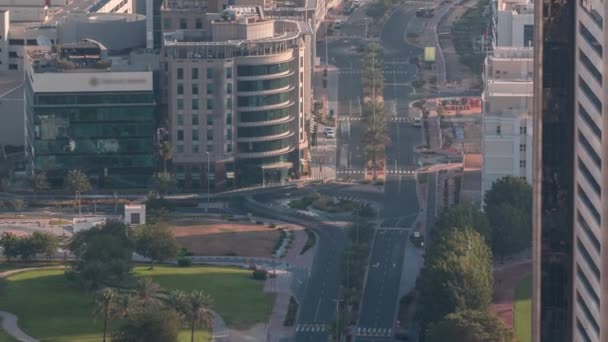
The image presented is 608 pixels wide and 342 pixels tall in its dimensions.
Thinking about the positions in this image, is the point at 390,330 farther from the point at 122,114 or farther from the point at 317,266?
the point at 122,114

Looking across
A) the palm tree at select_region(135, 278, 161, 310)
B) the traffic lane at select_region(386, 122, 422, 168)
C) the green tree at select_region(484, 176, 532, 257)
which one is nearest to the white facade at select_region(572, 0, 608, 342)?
the palm tree at select_region(135, 278, 161, 310)

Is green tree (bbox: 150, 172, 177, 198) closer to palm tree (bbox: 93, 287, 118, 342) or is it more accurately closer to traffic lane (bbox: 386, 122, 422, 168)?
traffic lane (bbox: 386, 122, 422, 168)

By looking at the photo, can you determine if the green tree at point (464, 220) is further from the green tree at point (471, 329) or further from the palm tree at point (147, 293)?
the green tree at point (471, 329)

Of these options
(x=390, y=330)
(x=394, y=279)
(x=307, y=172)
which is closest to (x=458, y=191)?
(x=307, y=172)

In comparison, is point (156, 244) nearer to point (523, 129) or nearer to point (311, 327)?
point (311, 327)

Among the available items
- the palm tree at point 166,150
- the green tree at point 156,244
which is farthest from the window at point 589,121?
the palm tree at point 166,150
